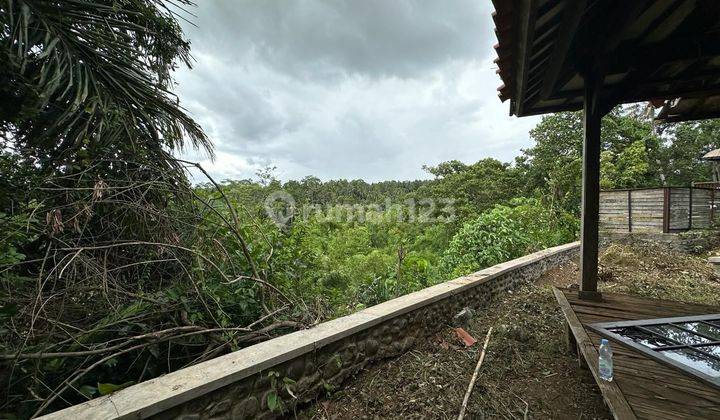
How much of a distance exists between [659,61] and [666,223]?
7.00m

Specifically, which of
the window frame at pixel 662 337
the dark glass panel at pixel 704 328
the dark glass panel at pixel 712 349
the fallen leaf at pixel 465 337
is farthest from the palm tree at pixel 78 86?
the dark glass panel at pixel 704 328

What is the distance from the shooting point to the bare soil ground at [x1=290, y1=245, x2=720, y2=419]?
2.18 m

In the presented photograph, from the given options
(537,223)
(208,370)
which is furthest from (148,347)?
(537,223)

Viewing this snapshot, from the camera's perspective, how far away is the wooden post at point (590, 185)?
270 centimetres

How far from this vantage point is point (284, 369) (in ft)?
6.65

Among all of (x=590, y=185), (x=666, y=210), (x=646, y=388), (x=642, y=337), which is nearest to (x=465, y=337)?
(x=642, y=337)

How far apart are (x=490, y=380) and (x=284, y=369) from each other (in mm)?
1699

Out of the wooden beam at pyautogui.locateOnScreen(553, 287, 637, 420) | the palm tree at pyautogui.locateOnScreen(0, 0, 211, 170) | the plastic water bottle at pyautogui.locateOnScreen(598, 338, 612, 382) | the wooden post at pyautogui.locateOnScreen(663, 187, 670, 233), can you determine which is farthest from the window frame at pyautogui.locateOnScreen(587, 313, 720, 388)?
the wooden post at pyautogui.locateOnScreen(663, 187, 670, 233)

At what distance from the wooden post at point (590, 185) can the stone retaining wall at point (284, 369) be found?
4.20 ft

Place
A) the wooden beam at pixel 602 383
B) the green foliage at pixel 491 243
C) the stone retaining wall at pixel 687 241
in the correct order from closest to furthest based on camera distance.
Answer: the wooden beam at pixel 602 383 < the green foliage at pixel 491 243 < the stone retaining wall at pixel 687 241

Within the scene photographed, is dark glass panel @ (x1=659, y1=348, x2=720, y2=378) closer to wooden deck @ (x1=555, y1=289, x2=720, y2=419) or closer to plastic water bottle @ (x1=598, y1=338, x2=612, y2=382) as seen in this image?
wooden deck @ (x1=555, y1=289, x2=720, y2=419)

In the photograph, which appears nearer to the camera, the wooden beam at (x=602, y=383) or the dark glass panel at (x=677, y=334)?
the wooden beam at (x=602, y=383)

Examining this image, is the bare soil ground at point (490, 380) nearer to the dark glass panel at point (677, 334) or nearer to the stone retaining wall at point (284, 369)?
the stone retaining wall at point (284, 369)

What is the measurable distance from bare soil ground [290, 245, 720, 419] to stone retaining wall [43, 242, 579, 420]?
151mm
